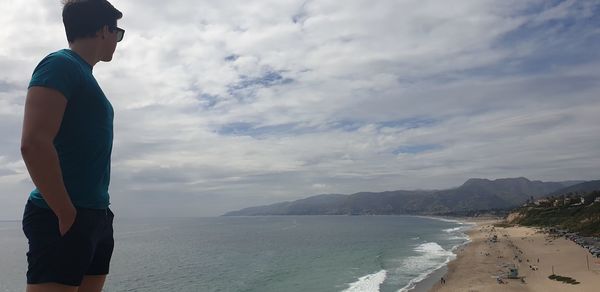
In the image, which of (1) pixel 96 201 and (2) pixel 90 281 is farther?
(2) pixel 90 281

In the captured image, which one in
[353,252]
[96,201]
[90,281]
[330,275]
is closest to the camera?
[96,201]

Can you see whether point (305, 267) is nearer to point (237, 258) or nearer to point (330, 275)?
point (330, 275)

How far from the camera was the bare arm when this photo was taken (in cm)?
204

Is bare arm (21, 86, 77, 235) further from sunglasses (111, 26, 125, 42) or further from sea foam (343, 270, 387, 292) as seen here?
sea foam (343, 270, 387, 292)

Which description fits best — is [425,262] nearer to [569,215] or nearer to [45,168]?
[45,168]

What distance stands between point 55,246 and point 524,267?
170 feet

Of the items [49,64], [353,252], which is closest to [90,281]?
[49,64]

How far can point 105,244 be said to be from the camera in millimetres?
2762

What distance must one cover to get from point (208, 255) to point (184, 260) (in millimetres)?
6541

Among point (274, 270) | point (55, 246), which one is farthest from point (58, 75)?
point (274, 270)

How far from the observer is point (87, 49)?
8.55ft

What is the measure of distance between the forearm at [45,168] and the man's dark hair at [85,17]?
83 centimetres

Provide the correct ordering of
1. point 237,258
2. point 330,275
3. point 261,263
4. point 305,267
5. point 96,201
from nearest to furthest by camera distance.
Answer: point 96,201
point 330,275
point 305,267
point 261,263
point 237,258

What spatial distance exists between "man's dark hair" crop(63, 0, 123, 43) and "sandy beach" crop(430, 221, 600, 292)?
120 feet
